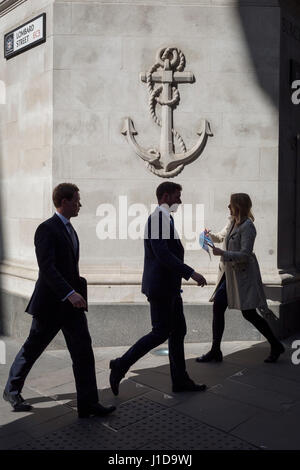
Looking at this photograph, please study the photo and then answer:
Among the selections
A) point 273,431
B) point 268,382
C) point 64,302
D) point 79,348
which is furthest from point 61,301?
point 268,382

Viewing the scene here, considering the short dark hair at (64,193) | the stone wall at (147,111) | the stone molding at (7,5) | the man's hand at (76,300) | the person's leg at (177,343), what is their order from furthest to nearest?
1. the stone molding at (7,5)
2. the stone wall at (147,111)
3. the person's leg at (177,343)
4. the short dark hair at (64,193)
5. the man's hand at (76,300)

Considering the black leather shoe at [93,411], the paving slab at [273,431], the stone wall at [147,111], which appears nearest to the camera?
the paving slab at [273,431]

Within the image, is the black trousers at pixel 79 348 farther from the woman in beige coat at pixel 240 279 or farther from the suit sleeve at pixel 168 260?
the woman in beige coat at pixel 240 279

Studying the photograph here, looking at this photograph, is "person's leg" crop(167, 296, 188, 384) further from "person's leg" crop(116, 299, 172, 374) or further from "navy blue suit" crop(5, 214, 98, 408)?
"navy blue suit" crop(5, 214, 98, 408)

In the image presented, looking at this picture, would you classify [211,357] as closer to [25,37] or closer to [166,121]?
[166,121]

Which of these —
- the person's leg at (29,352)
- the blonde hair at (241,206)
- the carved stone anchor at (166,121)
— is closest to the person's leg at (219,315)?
the blonde hair at (241,206)

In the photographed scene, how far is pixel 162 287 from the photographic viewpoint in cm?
439

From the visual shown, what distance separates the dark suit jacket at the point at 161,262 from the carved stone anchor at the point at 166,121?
6.08 ft

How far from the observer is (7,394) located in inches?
166

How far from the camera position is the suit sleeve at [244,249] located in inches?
200

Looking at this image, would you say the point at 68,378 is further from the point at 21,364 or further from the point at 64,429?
the point at 64,429

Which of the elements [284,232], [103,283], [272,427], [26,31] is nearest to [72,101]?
[26,31]

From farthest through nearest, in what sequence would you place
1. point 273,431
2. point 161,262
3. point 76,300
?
1. point 161,262
2. point 76,300
3. point 273,431

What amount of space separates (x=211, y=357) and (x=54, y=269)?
→ 2.31 m
